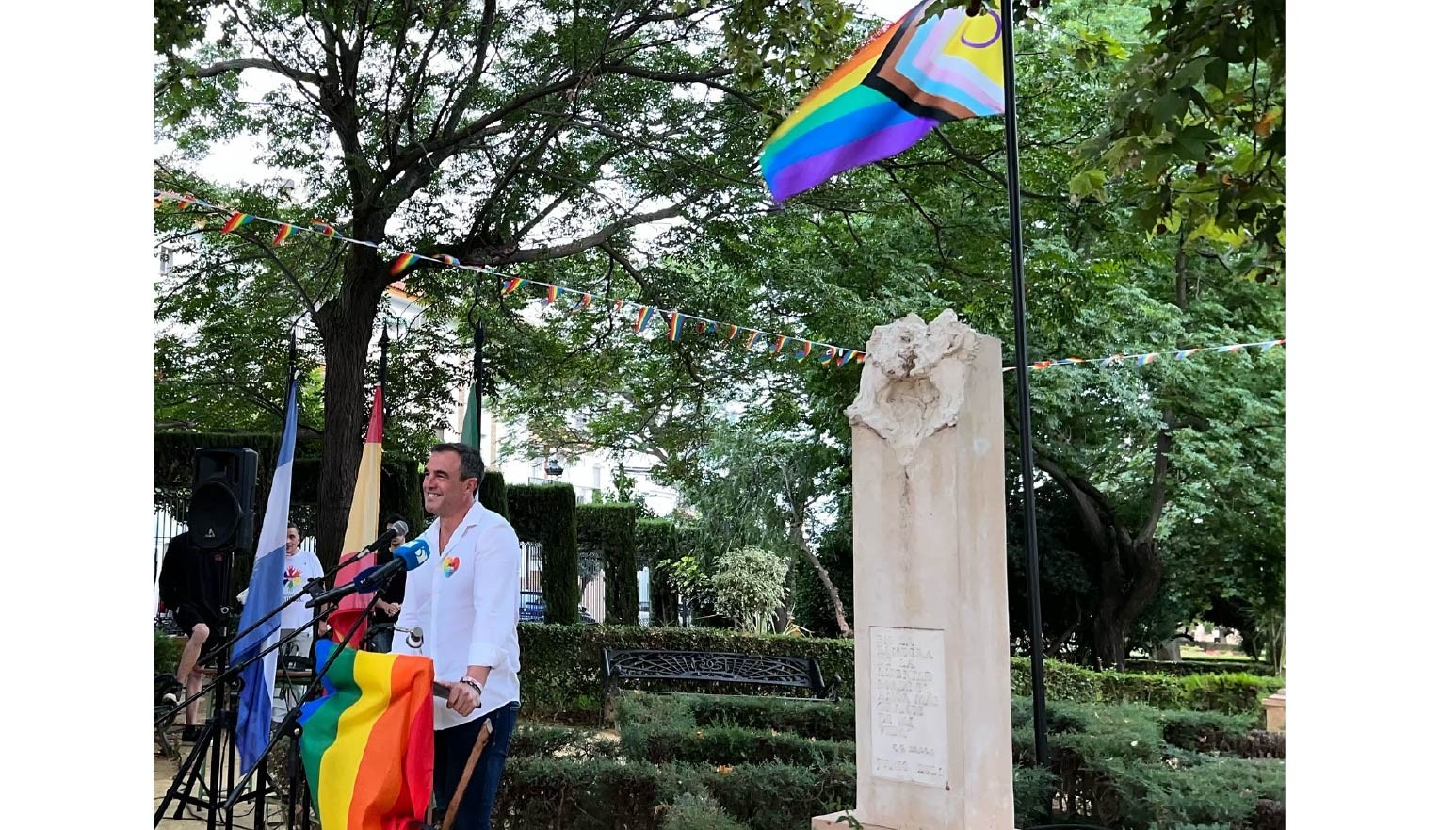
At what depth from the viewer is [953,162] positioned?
1085 centimetres

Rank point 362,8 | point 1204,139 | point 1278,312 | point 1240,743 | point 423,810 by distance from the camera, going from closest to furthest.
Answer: point 423,810
point 1204,139
point 1240,743
point 362,8
point 1278,312

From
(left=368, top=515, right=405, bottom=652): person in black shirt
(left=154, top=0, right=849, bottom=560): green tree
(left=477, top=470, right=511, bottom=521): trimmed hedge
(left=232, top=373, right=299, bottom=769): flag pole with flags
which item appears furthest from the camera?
(left=477, top=470, right=511, bottom=521): trimmed hedge

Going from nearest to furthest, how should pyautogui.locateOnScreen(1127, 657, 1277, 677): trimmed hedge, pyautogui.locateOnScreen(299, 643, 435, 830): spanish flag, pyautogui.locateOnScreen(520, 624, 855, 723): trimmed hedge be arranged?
1. pyautogui.locateOnScreen(299, 643, 435, 830): spanish flag
2. pyautogui.locateOnScreen(520, 624, 855, 723): trimmed hedge
3. pyautogui.locateOnScreen(1127, 657, 1277, 677): trimmed hedge

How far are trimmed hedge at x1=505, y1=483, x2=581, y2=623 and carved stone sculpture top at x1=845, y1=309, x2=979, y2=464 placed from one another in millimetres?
11096

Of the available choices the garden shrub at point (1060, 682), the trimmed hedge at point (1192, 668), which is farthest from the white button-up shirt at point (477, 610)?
the trimmed hedge at point (1192, 668)

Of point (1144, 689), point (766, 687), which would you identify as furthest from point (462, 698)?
point (1144, 689)

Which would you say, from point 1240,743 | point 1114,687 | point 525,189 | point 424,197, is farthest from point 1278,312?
point 424,197

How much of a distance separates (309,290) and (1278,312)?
10.8 metres

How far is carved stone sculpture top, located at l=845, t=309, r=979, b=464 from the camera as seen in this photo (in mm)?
4953

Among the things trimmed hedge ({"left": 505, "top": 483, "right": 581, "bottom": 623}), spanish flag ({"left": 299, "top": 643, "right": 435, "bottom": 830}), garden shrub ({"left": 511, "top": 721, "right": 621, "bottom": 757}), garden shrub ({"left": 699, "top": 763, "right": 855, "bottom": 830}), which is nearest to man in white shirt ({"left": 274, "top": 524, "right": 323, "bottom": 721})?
garden shrub ({"left": 511, "top": 721, "right": 621, "bottom": 757})

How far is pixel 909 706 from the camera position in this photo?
5.01 meters

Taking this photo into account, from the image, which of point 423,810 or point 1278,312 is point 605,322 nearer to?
point 1278,312

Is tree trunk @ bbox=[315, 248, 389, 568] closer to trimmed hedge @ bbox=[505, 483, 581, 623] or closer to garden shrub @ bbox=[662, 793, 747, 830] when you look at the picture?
trimmed hedge @ bbox=[505, 483, 581, 623]

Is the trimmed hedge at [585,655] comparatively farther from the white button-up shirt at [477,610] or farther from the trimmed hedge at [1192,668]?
the white button-up shirt at [477,610]
